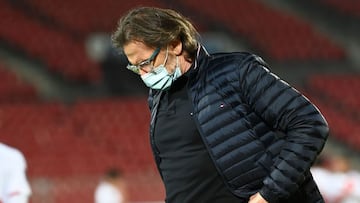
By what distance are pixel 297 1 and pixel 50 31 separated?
273 inches

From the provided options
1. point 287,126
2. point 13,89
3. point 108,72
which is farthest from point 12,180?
point 108,72

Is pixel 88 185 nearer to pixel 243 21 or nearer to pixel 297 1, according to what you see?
pixel 243 21

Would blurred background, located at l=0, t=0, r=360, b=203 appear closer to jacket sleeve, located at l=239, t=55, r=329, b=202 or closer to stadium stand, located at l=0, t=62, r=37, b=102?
stadium stand, located at l=0, t=62, r=37, b=102

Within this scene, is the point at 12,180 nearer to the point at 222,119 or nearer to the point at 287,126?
the point at 222,119

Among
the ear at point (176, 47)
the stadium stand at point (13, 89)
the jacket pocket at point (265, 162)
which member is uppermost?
the ear at point (176, 47)

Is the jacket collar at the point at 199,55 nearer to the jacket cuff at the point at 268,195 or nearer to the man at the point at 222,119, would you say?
the man at the point at 222,119

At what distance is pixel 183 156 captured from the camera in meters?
3.06

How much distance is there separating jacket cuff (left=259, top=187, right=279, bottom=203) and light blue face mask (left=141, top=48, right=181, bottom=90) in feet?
1.66

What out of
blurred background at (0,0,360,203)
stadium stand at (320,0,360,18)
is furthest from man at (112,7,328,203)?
stadium stand at (320,0,360,18)

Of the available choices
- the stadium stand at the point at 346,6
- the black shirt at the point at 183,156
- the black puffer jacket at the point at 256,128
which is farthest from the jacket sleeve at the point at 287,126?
the stadium stand at the point at 346,6

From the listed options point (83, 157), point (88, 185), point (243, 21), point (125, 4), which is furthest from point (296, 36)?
point (88, 185)

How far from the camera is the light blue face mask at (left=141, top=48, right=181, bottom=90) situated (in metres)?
3.02

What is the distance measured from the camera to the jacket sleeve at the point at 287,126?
2.85 metres

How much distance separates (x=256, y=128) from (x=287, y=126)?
116 millimetres
